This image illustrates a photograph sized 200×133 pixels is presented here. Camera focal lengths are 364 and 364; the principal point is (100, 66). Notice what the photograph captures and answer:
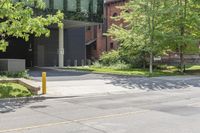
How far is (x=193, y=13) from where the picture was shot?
3353 cm

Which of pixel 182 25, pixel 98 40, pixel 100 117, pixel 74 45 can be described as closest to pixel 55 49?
pixel 74 45

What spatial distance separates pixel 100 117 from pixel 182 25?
2458cm

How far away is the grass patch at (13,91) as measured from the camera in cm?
1619

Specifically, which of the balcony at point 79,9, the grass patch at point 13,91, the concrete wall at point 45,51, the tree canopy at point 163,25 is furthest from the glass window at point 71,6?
the grass patch at point 13,91

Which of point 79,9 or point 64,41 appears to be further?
point 64,41

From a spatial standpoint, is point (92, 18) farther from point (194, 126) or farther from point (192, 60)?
point (194, 126)

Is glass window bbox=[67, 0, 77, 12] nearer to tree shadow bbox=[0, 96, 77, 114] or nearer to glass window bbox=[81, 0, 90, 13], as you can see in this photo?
glass window bbox=[81, 0, 90, 13]

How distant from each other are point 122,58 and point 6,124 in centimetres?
3174

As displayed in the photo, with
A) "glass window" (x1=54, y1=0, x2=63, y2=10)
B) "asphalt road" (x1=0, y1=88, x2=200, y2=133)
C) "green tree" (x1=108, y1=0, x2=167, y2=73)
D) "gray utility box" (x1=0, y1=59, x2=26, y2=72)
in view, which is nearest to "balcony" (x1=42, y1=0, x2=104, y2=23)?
"glass window" (x1=54, y1=0, x2=63, y2=10)

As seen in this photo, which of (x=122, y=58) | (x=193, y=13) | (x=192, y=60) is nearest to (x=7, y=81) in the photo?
(x=193, y=13)

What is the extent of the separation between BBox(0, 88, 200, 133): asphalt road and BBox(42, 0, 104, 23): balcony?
2206 cm

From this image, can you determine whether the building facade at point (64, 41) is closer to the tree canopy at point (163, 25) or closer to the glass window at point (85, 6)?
the glass window at point (85, 6)

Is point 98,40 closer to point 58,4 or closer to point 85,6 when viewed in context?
point 85,6

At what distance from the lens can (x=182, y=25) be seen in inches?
1326
